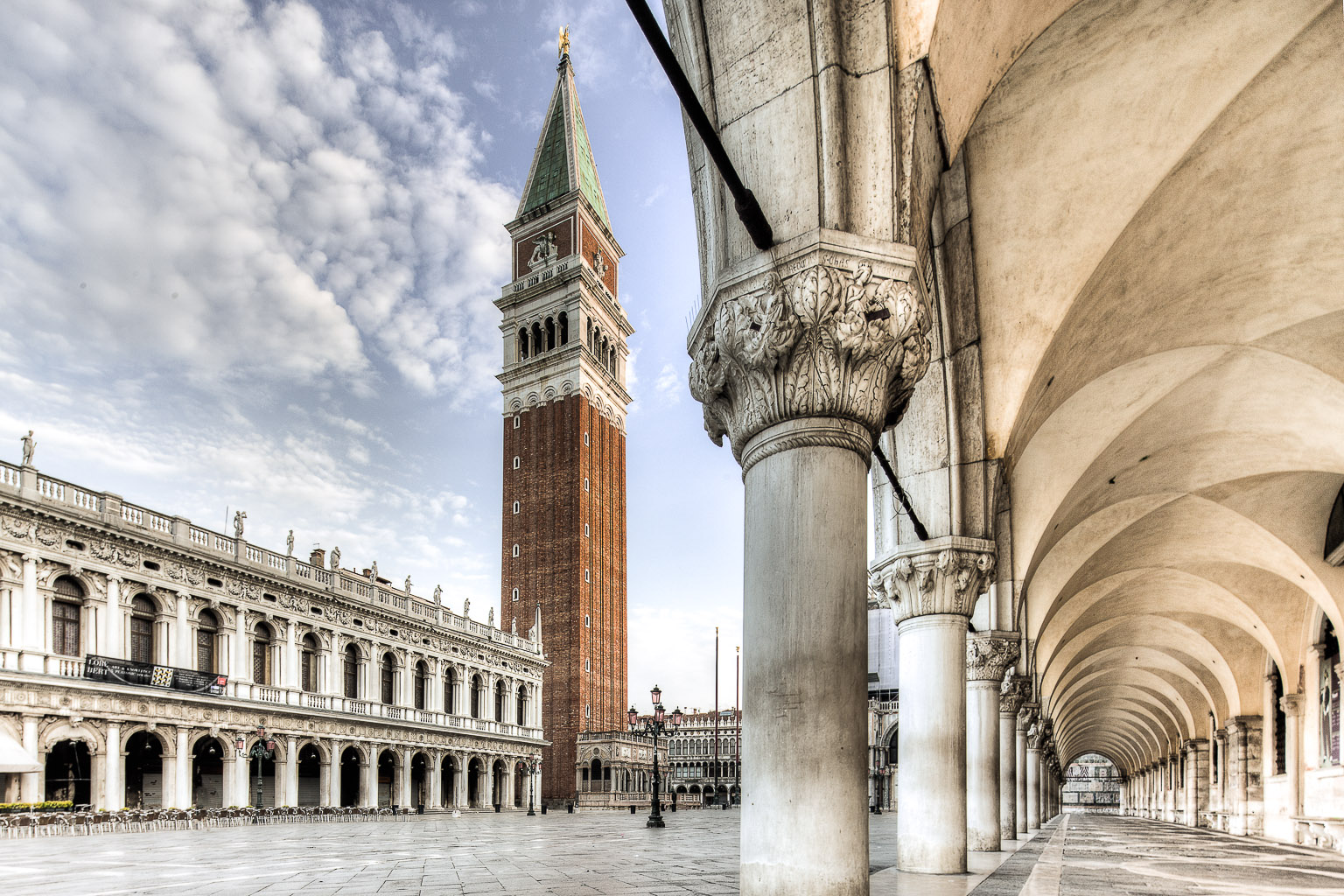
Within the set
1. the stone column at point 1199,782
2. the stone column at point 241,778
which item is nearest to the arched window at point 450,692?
the stone column at point 241,778

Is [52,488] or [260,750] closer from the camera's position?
[52,488]

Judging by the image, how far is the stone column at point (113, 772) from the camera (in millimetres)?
24688

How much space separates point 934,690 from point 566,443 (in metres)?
48.0

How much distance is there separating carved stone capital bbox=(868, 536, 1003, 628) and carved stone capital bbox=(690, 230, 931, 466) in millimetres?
4894

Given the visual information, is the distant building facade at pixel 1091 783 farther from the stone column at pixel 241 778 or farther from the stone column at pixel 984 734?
the stone column at pixel 984 734

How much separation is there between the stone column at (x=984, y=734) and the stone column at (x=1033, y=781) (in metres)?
12.4

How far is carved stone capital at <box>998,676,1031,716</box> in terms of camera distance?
17.4m

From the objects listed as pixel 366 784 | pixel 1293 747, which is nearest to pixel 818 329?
pixel 1293 747

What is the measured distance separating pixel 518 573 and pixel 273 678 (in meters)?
25.6

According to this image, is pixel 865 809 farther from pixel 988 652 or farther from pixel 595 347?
pixel 595 347

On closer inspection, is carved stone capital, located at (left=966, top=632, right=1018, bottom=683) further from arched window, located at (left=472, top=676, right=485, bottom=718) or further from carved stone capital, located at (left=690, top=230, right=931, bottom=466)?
arched window, located at (left=472, top=676, right=485, bottom=718)

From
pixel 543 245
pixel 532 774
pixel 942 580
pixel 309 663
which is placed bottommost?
pixel 532 774

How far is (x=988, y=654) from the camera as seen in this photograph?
13.4 meters

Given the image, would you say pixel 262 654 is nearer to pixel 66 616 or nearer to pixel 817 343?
pixel 66 616
